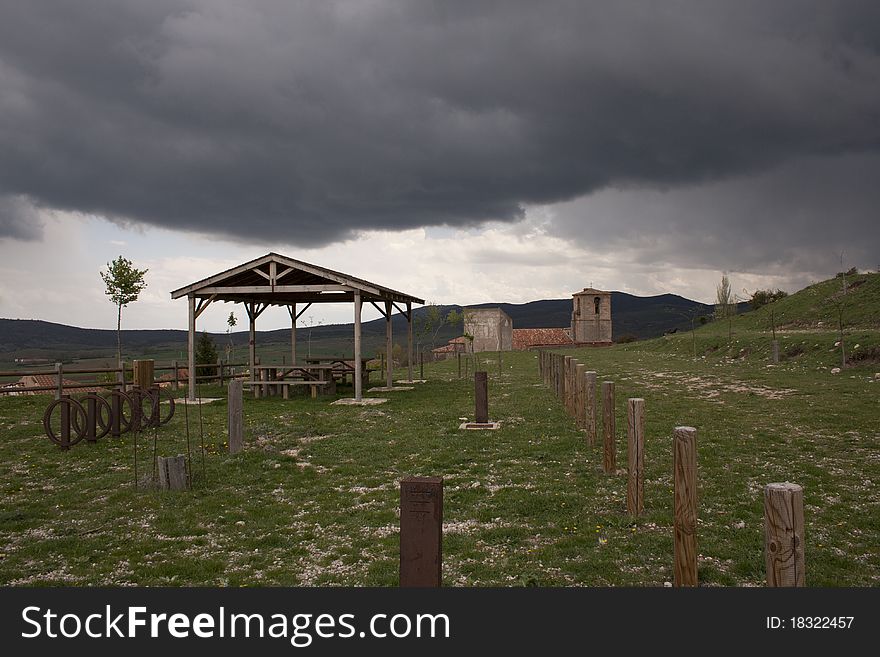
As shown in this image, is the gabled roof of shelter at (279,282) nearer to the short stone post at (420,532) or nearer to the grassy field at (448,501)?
the grassy field at (448,501)

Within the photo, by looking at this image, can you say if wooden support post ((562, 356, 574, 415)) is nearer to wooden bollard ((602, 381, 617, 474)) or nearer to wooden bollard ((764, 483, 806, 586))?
wooden bollard ((602, 381, 617, 474))

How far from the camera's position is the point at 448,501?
23.8 ft

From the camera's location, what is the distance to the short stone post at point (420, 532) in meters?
3.40

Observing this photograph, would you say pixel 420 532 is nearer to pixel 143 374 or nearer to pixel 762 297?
pixel 143 374

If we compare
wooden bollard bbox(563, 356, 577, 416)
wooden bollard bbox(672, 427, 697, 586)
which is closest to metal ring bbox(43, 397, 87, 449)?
wooden bollard bbox(563, 356, 577, 416)

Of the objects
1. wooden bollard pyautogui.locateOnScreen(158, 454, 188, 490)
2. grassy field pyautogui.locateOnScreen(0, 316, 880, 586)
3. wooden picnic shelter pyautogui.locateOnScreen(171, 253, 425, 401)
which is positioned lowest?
grassy field pyautogui.locateOnScreen(0, 316, 880, 586)

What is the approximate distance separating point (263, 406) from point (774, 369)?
1841cm

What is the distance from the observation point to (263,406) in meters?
17.1

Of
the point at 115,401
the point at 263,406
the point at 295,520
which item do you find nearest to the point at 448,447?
the point at 295,520

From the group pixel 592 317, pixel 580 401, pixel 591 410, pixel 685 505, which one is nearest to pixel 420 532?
pixel 685 505

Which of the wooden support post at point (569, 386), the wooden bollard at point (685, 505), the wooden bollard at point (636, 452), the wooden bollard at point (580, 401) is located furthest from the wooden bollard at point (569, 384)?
the wooden bollard at point (685, 505)

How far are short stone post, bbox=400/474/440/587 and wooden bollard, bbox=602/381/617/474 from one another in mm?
4792

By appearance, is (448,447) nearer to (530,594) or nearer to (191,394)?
(530,594)

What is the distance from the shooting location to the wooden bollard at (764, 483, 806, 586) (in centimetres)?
346
